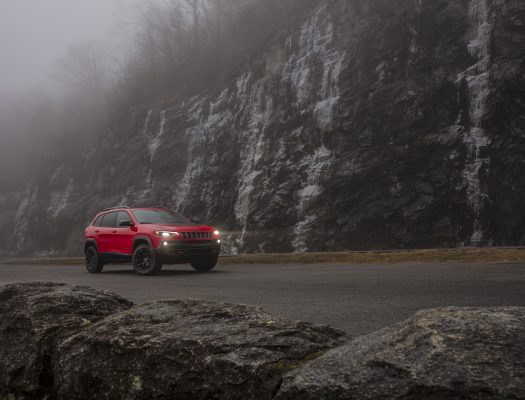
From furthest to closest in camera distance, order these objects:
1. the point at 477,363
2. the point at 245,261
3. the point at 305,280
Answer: the point at 245,261 < the point at 305,280 < the point at 477,363

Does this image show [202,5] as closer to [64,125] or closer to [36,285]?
[64,125]

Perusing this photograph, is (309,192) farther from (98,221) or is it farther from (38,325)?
(38,325)

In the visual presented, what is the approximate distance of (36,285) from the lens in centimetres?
370

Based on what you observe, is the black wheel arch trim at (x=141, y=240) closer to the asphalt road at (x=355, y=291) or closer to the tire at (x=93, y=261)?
the asphalt road at (x=355, y=291)

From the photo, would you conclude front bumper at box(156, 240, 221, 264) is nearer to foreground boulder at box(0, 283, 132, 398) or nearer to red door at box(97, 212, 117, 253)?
red door at box(97, 212, 117, 253)

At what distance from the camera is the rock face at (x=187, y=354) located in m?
2.01

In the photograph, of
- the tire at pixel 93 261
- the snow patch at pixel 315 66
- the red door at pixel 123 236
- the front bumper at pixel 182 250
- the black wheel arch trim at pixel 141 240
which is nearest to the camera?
the front bumper at pixel 182 250

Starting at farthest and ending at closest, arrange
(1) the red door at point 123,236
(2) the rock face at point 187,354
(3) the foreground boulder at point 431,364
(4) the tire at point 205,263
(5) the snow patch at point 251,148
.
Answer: (5) the snow patch at point 251,148, (4) the tire at point 205,263, (1) the red door at point 123,236, (2) the rock face at point 187,354, (3) the foreground boulder at point 431,364

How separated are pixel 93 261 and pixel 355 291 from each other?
9.92 meters

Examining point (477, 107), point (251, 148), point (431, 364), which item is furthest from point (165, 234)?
point (251, 148)

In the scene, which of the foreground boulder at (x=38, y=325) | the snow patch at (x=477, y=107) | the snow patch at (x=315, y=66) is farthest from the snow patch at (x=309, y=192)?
the foreground boulder at (x=38, y=325)

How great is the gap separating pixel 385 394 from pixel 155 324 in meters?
1.30

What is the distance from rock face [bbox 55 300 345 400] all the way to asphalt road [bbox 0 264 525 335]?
2802 mm

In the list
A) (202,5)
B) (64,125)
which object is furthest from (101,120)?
(202,5)
